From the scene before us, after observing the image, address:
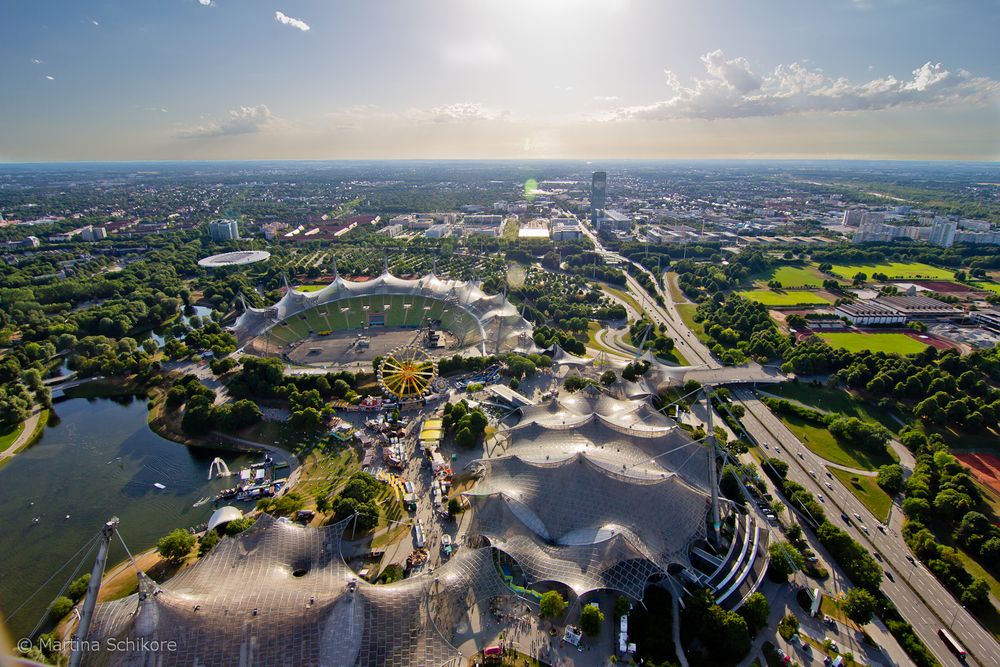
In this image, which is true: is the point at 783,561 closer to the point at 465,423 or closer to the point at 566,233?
the point at 465,423

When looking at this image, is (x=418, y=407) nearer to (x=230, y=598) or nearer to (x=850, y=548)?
(x=230, y=598)

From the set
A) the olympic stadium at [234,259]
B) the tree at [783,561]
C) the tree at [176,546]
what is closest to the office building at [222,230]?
the olympic stadium at [234,259]

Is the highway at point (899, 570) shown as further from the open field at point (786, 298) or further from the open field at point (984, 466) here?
the open field at point (786, 298)

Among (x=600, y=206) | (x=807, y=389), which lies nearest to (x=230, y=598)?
(x=807, y=389)

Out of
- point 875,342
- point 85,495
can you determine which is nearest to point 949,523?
point 875,342

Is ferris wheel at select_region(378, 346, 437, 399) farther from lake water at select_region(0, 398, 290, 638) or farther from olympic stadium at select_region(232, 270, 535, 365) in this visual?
lake water at select_region(0, 398, 290, 638)

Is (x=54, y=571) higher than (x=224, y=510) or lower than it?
lower
